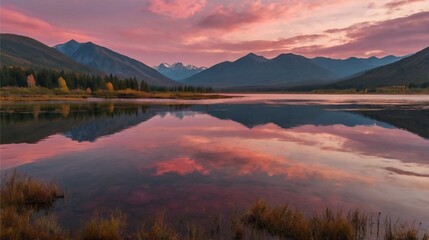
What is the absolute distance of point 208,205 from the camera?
16359 mm

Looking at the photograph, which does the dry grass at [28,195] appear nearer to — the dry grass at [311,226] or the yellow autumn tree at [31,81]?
the dry grass at [311,226]

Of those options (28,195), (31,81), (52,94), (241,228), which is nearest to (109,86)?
(31,81)

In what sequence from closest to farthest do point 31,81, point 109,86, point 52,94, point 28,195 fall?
point 28,195, point 52,94, point 31,81, point 109,86

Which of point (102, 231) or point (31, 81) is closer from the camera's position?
point (102, 231)

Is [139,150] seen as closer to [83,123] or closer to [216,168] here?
[216,168]

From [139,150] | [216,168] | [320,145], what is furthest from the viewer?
[320,145]

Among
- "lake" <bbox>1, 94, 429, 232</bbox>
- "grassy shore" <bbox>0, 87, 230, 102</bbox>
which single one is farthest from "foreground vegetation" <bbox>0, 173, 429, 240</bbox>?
"grassy shore" <bbox>0, 87, 230, 102</bbox>

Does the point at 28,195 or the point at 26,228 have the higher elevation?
the point at 26,228

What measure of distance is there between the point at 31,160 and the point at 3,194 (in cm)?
1197

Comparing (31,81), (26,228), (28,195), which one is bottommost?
(28,195)

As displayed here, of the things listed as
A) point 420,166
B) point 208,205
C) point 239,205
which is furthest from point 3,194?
point 420,166

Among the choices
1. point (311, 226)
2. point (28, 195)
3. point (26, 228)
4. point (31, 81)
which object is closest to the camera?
point (26, 228)

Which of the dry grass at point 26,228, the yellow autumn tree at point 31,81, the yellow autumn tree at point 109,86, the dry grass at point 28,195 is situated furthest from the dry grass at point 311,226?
the yellow autumn tree at point 109,86

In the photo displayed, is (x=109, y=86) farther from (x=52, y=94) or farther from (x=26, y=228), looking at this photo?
(x=26, y=228)
